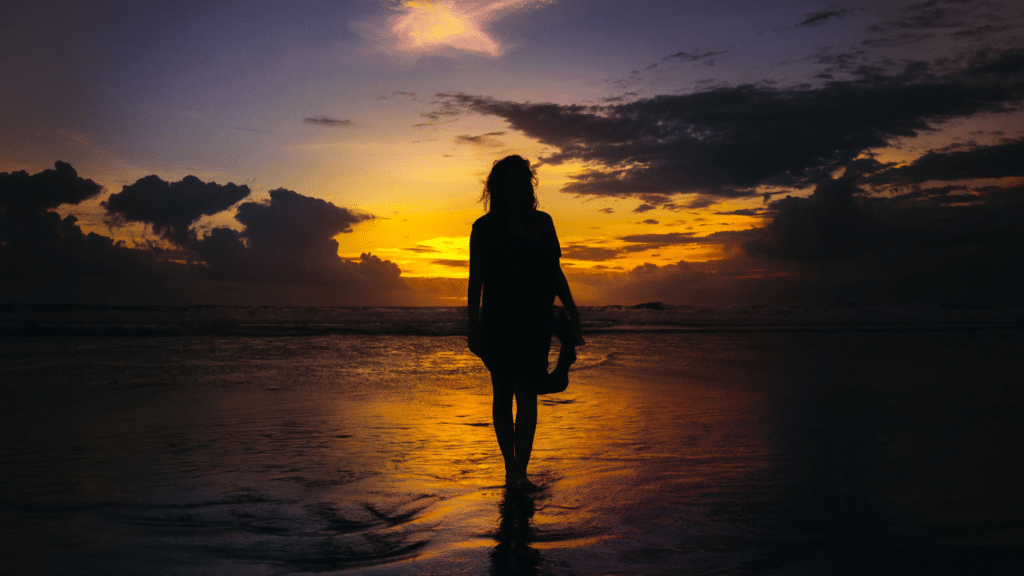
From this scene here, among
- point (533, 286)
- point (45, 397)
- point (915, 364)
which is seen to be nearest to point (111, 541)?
point (533, 286)

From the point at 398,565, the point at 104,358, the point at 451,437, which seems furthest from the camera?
the point at 104,358

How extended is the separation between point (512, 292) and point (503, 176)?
0.70 metres

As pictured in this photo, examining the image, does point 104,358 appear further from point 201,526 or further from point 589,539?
point 589,539

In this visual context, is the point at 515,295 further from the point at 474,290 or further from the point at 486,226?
the point at 486,226

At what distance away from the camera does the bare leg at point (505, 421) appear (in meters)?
3.63

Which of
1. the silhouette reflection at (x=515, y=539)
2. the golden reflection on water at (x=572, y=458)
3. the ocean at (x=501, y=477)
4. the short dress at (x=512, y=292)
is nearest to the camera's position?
the silhouette reflection at (x=515, y=539)

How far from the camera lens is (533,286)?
354 cm

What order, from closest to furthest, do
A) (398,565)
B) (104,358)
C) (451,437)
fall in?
(398,565), (451,437), (104,358)

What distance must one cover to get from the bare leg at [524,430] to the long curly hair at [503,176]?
1111mm

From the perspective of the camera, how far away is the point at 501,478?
12.5ft

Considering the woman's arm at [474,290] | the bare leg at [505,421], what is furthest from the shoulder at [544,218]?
the bare leg at [505,421]

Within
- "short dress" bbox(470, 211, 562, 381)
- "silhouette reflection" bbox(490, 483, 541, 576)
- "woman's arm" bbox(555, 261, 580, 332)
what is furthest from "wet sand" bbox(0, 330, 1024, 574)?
"woman's arm" bbox(555, 261, 580, 332)

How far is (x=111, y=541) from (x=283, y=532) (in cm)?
74

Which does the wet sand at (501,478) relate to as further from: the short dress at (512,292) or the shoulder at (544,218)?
the shoulder at (544,218)
